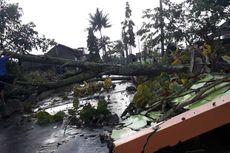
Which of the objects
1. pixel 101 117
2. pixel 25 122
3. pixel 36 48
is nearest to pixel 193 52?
pixel 101 117

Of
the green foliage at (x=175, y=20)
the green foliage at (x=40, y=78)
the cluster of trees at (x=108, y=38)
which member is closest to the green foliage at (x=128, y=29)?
the cluster of trees at (x=108, y=38)

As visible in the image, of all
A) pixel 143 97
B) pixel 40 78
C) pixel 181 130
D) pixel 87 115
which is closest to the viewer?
pixel 181 130

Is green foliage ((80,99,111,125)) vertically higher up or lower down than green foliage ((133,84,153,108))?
lower down

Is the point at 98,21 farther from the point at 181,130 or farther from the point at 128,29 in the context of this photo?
the point at 181,130

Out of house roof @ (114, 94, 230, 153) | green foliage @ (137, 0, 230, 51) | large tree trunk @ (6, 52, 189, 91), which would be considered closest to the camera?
house roof @ (114, 94, 230, 153)

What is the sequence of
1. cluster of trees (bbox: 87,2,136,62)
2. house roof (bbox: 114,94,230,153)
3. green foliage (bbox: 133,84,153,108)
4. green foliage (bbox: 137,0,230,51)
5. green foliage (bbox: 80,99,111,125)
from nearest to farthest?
house roof (bbox: 114,94,230,153) → green foliage (bbox: 133,84,153,108) → green foliage (bbox: 80,99,111,125) → green foliage (bbox: 137,0,230,51) → cluster of trees (bbox: 87,2,136,62)

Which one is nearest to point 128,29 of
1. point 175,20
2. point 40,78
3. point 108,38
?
point 108,38

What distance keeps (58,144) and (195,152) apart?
4260 mm

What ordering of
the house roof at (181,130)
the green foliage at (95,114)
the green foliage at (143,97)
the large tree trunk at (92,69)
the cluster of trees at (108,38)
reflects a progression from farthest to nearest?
the cluster of trees at (108,38), the green foliage at (95,114), the large tree trunk at (92,69), the green foliage at (143,97), the house roof at (181,130)

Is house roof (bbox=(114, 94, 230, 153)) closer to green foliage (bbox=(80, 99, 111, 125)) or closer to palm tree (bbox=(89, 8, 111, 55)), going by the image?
green foliage (bbox=(80, 99, 111, 125))

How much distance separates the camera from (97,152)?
5941 millimetres

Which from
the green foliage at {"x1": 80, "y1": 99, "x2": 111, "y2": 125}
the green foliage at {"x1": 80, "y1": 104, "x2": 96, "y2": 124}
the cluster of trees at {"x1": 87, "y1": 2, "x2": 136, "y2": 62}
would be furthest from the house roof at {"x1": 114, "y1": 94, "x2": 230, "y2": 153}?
the cluster of trees at {"x1": 87, "y1": 2, "x2": 136, "y2": 62}

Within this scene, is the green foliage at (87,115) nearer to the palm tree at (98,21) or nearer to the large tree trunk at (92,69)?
the large tree trunk at (92,69)

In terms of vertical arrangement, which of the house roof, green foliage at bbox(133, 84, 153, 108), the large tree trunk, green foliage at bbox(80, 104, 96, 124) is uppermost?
the large tree trunk
